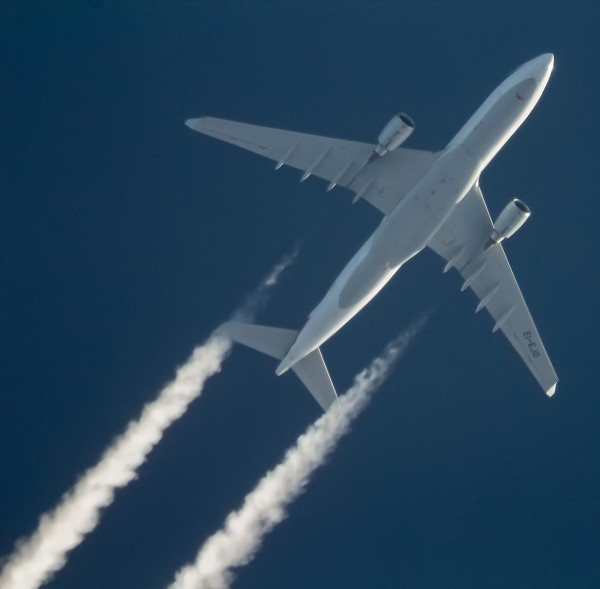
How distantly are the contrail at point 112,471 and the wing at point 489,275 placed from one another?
878cm

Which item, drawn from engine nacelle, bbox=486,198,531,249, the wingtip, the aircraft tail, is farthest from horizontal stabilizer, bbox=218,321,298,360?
the wingtip

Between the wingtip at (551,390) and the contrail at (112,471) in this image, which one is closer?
the contrail at (112,471)

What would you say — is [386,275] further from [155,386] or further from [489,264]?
[155,386]

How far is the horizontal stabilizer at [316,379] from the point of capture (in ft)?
121

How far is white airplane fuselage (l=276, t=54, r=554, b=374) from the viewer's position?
3431cm

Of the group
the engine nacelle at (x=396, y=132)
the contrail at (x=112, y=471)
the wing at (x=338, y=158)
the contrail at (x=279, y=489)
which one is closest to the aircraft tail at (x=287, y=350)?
the contrail at (x=279, y=489)

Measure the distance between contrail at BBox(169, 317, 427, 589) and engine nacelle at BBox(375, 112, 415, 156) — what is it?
10.5 metres

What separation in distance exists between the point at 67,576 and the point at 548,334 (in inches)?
1137

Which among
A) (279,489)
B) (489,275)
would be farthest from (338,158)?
(279,489)

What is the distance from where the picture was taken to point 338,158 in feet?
121

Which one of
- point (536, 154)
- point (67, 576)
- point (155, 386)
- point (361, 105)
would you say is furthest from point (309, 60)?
point (67, 576)

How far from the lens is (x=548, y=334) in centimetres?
4178

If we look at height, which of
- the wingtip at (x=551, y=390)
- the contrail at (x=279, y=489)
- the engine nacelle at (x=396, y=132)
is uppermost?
the engine nacelle at (x=396, y=132)

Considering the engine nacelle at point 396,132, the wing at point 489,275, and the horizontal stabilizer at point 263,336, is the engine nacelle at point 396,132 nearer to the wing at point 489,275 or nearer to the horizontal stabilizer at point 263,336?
the wing at point 489,275
